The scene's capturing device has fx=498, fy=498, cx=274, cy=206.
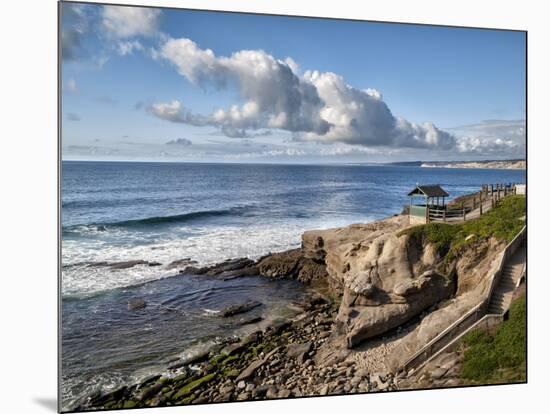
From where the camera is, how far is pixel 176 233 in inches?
298

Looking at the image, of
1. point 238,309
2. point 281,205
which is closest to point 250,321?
point 238,309

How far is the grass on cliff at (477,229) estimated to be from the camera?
792 centimetres

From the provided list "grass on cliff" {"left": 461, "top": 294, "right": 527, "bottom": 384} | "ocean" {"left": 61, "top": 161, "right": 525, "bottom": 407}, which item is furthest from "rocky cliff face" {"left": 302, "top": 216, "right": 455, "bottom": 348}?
"grass on cliff" {"left": 461, "top": 294, "right": 527, "bottom": 384}

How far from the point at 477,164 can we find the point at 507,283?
6.44ft

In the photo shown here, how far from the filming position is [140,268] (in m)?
7.34

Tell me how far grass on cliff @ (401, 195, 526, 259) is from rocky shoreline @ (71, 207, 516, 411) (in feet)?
0.40

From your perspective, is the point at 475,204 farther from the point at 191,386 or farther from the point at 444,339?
the point at 191,386

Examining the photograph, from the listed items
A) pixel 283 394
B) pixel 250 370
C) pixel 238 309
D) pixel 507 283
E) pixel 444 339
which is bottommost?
pixel 283 394

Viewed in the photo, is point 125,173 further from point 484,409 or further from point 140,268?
point 484,409

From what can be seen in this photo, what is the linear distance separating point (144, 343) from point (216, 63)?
421cm

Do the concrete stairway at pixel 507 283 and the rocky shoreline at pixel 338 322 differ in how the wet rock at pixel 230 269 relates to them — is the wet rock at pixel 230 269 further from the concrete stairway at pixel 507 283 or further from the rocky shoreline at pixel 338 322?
the concrete stairway at pixel 507 283

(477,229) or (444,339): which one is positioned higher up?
(477,229)

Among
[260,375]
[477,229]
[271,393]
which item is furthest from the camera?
[477,229]
